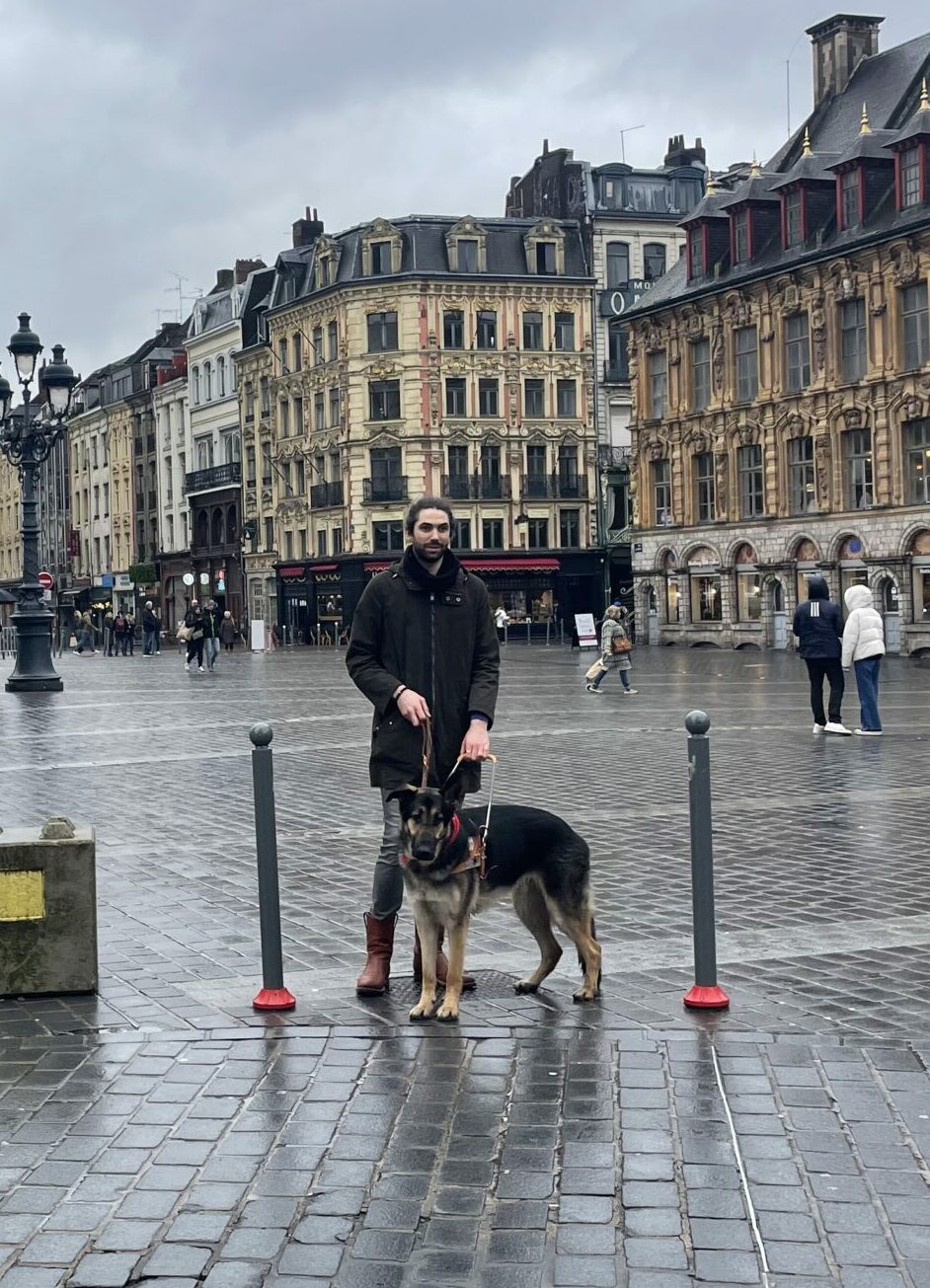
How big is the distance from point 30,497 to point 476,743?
25808 millimetres

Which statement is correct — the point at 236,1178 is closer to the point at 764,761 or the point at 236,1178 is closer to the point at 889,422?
the point at 764,761

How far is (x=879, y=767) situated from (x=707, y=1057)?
9702mm

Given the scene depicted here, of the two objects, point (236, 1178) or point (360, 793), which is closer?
point (236, 1178)

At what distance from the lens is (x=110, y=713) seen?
24.7 meters

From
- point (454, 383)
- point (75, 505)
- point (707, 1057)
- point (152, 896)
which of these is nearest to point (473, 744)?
point (707, 1057)

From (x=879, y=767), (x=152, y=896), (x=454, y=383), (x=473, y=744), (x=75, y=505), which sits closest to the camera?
(x=473, y=744)

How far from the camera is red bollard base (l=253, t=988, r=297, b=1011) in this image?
6.53 metres

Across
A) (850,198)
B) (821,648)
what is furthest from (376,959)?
(850,198)

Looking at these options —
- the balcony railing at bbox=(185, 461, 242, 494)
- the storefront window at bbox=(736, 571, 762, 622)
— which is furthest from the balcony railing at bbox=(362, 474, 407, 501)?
the storefront window at bbox=(736, 571, 762, 622)

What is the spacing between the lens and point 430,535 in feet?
21.4

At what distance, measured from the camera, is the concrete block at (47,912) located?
6652mm

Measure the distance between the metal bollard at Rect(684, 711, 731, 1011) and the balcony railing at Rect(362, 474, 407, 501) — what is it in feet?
205

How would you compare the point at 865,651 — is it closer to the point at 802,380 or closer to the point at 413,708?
the point at 413,708

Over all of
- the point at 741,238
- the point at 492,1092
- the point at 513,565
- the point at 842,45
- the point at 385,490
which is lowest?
the point at 492,1092
